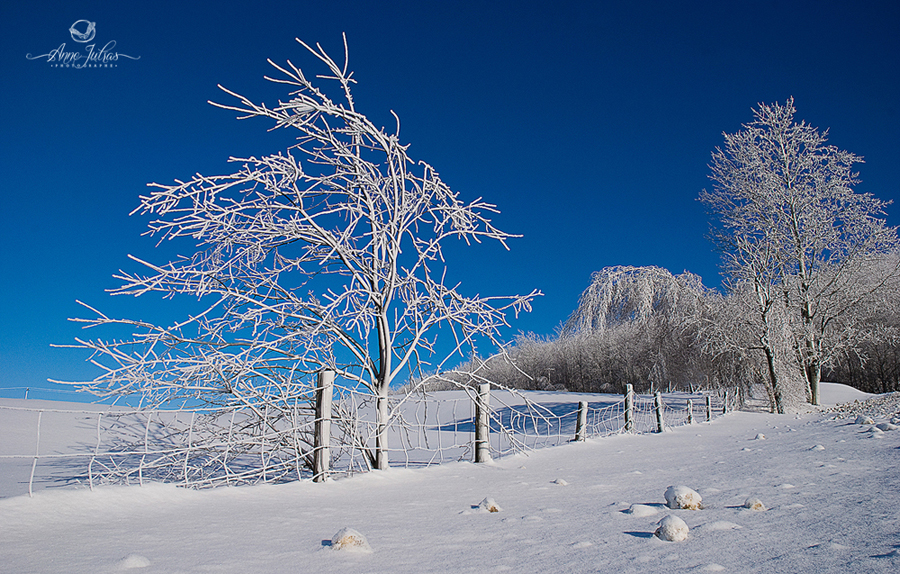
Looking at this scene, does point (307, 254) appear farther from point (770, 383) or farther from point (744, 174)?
point (744, 174)

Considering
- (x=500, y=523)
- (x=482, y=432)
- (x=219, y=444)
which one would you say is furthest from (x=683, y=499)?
(x=219, y=444)

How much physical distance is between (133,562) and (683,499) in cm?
227

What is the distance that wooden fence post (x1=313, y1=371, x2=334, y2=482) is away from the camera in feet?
13.5

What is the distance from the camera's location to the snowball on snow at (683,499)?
2.32 metres

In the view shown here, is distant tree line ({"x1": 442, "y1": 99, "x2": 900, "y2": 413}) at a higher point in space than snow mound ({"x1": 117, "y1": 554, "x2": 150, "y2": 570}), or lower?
higher

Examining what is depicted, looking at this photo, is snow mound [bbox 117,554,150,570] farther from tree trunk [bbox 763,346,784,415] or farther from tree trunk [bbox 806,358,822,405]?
tree trunk [bbox 806,358,822,405]

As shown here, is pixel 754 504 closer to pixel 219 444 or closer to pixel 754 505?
pixel 754 505

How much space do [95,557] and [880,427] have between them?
6.66 meters

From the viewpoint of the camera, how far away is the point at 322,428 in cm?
430

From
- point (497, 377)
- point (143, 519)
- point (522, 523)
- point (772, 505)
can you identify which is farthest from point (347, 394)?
point (497, 377)

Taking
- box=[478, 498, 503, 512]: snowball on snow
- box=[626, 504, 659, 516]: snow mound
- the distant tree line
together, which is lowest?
box=[478, 498, 503, 512]: snowball on snow

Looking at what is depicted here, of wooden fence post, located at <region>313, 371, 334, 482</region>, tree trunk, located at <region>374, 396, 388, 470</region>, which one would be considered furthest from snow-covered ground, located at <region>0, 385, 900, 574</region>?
tree trunk, located at <region>374, 396, 388, 470</region>

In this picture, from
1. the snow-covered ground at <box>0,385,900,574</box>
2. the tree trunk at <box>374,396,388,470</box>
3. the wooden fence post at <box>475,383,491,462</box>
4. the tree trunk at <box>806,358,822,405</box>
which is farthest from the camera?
the tree trunk at <box>806,358,822,405</box>

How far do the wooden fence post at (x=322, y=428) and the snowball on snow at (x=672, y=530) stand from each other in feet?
9.55
